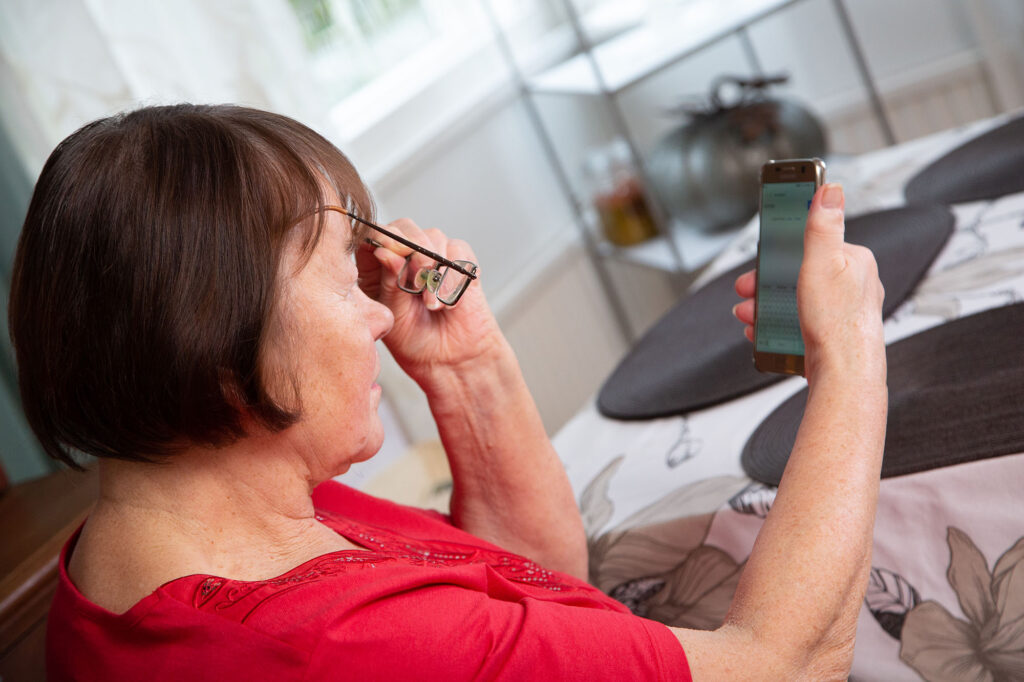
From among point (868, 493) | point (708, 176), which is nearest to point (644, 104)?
point (708, 176)

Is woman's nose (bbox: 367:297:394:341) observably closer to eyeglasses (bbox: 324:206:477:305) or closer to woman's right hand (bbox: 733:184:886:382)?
eyeglasses (bbox: 324:206:477:305)

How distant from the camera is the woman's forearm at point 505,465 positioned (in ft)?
3.43

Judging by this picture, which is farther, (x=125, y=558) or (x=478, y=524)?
(x=478, y=524)

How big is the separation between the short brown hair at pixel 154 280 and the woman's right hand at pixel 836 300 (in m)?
0.42

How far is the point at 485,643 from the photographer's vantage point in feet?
2.08

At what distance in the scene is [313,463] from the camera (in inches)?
30.9

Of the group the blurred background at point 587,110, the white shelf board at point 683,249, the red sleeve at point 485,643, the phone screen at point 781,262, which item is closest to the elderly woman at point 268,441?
the red sleeve at point 485,643

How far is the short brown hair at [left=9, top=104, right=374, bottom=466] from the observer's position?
2.09 feet

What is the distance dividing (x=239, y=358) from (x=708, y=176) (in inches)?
69.8

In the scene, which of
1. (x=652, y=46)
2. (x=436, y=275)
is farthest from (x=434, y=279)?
(x=652, y=46)

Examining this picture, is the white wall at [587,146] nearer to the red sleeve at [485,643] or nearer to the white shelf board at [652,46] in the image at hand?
the white shelf board at [652,46]

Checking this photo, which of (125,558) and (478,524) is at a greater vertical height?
(125,558)

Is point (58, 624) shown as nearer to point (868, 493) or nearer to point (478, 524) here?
point (478, 524)

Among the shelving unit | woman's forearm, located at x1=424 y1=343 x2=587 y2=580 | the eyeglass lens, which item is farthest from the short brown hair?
the shelving unit
